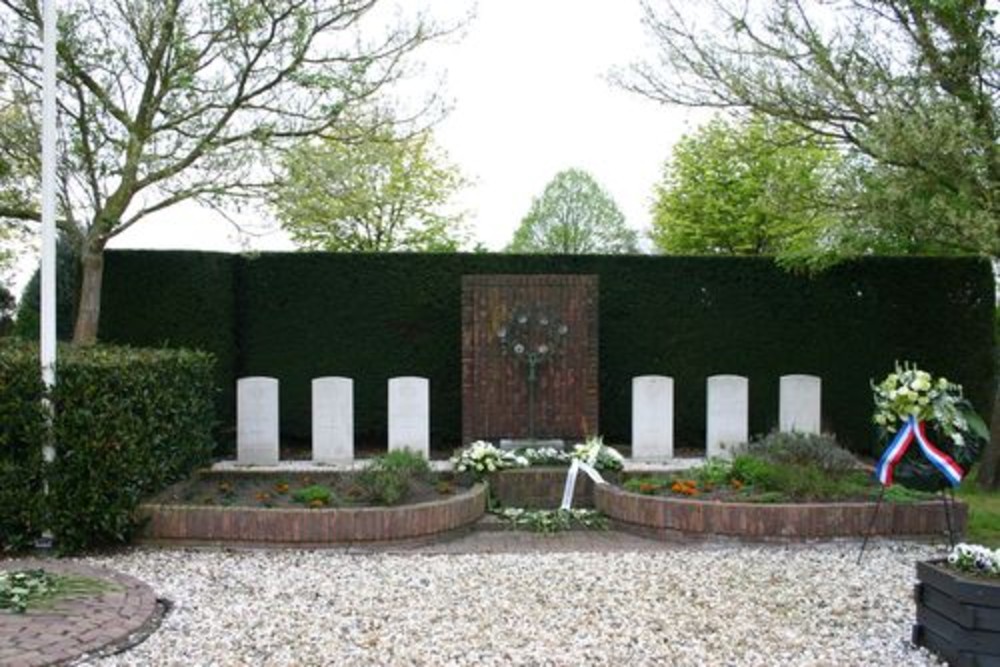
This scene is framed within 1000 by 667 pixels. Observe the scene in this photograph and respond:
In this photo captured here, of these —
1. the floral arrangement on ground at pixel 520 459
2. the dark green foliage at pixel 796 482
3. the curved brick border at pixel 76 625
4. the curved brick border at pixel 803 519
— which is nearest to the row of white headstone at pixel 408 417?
the floral arrangement on ground at pixel 520 459

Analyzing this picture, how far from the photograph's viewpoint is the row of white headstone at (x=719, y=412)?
38.2ft

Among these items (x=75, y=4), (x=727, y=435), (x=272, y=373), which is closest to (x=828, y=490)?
(x=727, y=435)

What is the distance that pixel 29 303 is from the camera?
12.4 m

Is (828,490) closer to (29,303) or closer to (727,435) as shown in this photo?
(727,435)

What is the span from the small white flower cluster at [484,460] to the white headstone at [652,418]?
→ 7.49 feet

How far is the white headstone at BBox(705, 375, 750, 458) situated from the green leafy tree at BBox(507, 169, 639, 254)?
21.3 meters

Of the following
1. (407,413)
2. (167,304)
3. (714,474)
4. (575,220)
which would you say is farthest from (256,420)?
(575,220)

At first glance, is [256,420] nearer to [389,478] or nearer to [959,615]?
[389,478]

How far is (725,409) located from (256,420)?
5.80 meters

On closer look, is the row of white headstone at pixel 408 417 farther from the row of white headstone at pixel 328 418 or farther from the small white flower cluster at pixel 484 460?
the small white flower cluster at pixel 484 460

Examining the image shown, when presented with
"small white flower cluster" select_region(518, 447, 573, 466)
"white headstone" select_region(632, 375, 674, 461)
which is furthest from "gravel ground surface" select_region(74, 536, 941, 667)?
"white headstone" select_region(632, 375, 674, 461)

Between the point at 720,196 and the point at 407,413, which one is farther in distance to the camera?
the point at 720,196

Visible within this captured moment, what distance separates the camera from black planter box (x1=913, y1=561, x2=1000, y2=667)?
487cm

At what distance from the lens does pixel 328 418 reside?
11586mm
